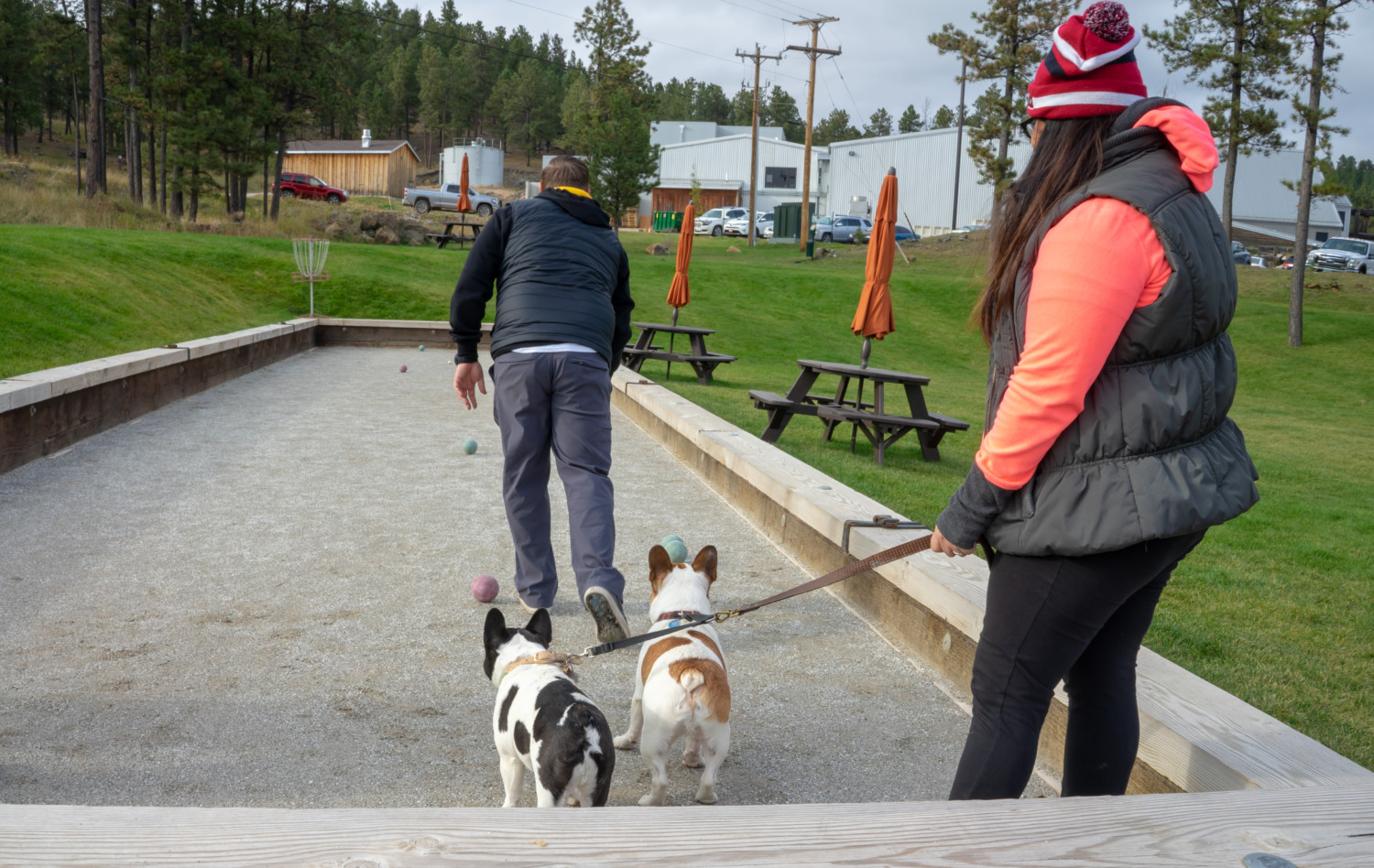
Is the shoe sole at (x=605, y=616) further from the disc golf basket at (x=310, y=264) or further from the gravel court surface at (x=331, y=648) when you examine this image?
the disc golf basket at (x=310, y=264)

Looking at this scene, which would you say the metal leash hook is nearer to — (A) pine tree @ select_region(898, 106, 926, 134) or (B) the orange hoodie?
(B) the orange hoodie

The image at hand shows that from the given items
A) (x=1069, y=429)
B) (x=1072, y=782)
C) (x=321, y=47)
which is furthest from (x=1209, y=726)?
(x=321, y=47)

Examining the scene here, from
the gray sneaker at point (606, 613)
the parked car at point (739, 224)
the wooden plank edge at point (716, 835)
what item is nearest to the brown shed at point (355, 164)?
the parked car at point (739, 224)

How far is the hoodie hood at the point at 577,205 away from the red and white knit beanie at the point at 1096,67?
2612 mm

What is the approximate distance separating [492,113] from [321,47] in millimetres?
80699

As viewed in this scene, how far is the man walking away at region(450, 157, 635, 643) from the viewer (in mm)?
4328

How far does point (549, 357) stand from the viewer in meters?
4.32

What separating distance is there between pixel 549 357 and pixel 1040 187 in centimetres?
254

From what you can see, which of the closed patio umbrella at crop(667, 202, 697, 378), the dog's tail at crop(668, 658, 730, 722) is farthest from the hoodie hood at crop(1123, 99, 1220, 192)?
the closed patio umbrella at crop(667, 202, 697, 378)

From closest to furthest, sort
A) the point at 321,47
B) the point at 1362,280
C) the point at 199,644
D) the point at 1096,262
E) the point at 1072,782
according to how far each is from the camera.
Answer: the point at 1096,262 → the point at 1072,782 → the point at 199,644 → the point at 1362,280 → the point at 321,47

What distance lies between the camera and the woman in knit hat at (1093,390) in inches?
77.4

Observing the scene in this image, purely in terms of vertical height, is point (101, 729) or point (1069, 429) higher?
point (1069, 429)

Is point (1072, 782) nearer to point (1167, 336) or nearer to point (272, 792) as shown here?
point (1167, 336)

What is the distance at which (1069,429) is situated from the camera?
2.07 metres
